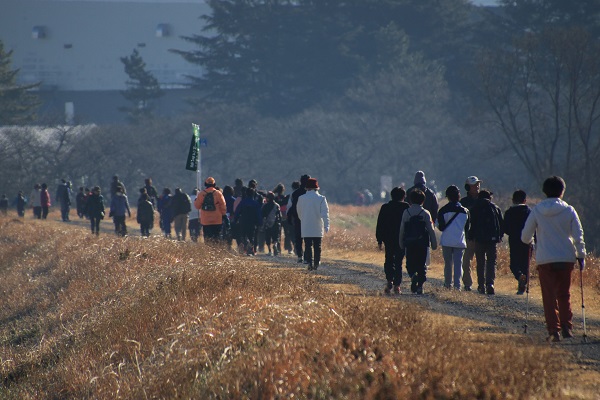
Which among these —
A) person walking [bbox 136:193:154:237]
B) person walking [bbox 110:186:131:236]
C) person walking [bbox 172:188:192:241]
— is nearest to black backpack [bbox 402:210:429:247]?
person walking [bbox 172:188:192:241]

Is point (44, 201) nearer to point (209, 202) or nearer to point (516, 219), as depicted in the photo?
point (209, 202)

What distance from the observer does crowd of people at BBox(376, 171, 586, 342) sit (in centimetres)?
1120

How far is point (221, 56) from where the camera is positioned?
7644 centimetres

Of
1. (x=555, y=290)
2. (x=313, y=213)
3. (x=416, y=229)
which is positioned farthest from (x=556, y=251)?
(x=313, y=213)

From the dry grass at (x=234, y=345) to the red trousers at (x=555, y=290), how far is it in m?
1.02

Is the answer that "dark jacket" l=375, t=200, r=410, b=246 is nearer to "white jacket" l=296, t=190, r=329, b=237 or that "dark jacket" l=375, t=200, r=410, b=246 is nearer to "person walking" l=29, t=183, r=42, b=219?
"white jacket" l=296, t=190, r=329, b=237

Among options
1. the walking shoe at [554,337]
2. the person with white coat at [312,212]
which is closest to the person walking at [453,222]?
the person with white coat at [312,212]

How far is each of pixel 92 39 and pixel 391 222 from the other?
85.8 meters

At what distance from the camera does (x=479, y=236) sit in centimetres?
1605

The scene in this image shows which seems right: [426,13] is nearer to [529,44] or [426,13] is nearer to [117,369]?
[529,44]

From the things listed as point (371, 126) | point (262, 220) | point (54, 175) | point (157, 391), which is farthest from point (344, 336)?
point (371, 126)

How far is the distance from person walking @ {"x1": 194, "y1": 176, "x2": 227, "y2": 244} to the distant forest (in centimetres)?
4312

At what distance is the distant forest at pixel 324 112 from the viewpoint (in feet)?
218

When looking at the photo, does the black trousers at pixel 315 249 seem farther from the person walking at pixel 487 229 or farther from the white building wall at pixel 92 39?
the white building wall at pixel 92 39
